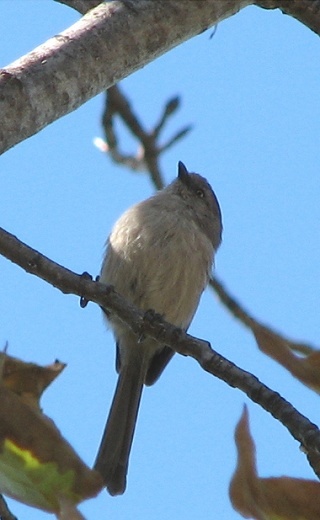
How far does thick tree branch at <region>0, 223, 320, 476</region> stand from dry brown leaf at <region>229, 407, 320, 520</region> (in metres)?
0.76

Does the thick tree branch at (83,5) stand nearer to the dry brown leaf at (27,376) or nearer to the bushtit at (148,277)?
the bushtit at (148,277)

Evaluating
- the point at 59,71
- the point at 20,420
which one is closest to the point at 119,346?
the point at 59,71

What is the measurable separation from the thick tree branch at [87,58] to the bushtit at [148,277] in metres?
1.68

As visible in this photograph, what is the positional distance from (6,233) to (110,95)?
6.08 ft

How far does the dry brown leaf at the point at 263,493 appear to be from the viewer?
1.33m

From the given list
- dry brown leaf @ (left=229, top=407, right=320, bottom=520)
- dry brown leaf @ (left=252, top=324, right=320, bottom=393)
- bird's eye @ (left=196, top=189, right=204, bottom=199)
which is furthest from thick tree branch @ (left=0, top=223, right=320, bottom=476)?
bird's eye @ (left=196, top=189, right=204, bottom=199)

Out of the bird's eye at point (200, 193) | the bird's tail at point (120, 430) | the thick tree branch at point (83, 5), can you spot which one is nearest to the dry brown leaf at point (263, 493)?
the thick tree branch at point (83, 5)

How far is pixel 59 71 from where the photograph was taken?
8.21 ft

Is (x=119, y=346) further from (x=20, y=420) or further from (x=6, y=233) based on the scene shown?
(x=20, y=420)

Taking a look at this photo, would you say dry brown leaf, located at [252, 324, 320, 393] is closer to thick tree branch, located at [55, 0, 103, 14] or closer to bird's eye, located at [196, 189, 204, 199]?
thick tree branch, located at [55, 0, 103, 14]

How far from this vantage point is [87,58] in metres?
2.61

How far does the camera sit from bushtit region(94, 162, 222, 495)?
15.0 feet

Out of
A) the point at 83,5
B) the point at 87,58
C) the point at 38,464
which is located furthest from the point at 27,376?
the point at 83,5

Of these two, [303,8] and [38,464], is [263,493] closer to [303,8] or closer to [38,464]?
[38,464]
